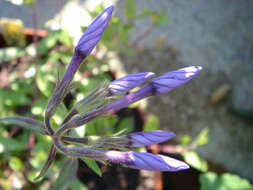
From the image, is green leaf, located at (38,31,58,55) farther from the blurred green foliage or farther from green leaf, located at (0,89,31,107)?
green leaf, located at (0,89,31,107)

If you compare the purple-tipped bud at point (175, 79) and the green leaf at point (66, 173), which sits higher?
the purple-tipped bud at point (175, 79)

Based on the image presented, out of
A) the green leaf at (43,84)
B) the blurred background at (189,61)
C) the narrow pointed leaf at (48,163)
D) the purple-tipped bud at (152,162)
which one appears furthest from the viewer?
the blurred background at (189,61)

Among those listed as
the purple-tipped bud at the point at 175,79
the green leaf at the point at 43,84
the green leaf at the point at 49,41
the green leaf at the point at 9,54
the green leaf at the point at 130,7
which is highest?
the green leaf at the point at 130,7

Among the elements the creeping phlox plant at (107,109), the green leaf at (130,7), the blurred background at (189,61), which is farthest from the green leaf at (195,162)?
the green leaf at (130,7)

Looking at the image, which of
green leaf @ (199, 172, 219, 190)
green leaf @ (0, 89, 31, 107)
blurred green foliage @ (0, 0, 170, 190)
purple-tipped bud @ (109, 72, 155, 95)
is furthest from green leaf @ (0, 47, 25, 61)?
green leaf @ (199, 172, 219, 190)

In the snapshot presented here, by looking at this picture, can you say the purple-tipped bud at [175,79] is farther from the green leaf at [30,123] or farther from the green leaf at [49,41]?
the green leaf at [49,41]

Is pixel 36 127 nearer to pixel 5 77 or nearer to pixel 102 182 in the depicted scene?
pixel 102 182

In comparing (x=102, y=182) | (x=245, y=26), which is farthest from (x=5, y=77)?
(x=245, y=26)

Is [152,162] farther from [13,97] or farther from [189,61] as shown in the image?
[189,61]
